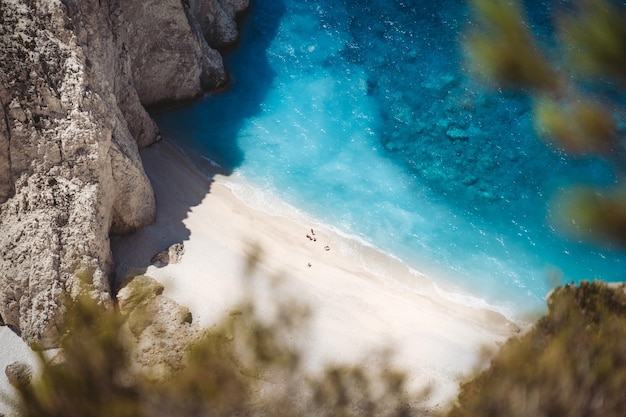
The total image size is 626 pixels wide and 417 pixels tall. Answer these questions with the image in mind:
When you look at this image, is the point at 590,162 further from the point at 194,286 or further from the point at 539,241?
the point at 194,286

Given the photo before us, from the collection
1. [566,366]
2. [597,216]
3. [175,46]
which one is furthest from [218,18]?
[597,216]

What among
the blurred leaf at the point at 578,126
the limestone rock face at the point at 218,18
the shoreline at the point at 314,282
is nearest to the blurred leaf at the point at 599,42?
the blurred leaf at the point at 578,126

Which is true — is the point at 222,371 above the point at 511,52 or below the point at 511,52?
below

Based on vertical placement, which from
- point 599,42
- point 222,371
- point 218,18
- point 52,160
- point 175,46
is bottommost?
point 222,371

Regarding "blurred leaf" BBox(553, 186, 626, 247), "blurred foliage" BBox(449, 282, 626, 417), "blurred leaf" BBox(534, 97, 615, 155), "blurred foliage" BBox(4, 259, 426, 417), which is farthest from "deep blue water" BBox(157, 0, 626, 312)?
"blurred leaf" BBox(534, 97, 615, 155)

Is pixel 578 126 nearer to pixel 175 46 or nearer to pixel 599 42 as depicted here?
pixel 599 42

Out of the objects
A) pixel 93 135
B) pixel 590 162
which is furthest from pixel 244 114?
pixel 590 162
